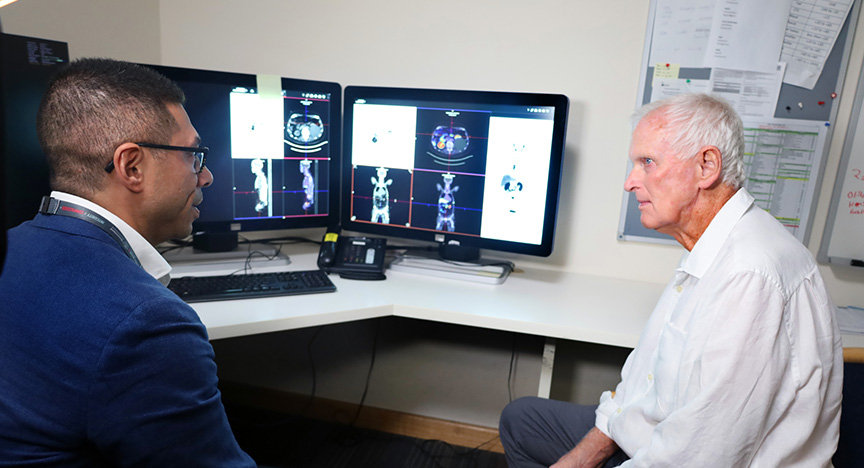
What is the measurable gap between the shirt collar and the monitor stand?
0.76 metres

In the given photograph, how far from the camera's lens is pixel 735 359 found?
1004 millimetres

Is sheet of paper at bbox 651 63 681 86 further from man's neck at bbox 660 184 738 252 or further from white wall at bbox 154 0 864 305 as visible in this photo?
man's neck at bbox 660 184 738 252

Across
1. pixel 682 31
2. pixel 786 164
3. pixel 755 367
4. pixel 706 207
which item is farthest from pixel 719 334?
pixel 682 31

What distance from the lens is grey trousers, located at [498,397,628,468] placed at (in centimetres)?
156

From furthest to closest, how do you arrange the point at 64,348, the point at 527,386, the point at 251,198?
1. the point at 527,386
2. the point at 251,198
3. the point at 64,348

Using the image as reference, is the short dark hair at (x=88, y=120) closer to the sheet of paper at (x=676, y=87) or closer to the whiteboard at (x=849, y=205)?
the sheet of paper at (x=676, y=87)

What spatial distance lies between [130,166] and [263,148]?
95 cm

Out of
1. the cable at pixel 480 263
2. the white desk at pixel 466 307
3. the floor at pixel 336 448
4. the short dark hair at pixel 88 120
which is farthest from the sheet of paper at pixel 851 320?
the short dark hair at pixel 88 120

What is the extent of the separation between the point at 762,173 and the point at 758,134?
13 centimetres

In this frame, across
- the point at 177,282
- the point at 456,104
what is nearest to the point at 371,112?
the point at 456,104

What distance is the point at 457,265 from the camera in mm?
1970

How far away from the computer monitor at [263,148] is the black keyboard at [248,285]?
288 mm

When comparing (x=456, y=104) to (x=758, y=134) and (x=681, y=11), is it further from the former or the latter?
(x=758, y=134)

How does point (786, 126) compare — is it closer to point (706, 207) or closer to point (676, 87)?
point (676, 87)
